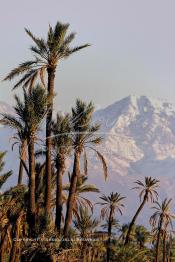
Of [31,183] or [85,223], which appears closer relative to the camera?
[31,183]

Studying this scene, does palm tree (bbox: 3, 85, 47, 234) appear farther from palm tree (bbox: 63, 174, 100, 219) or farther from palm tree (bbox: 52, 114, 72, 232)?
palm tree (bbox: 63, 174, 100, 219)

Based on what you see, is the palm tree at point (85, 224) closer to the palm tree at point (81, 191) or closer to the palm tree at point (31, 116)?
the palm tree at point (81, 191)

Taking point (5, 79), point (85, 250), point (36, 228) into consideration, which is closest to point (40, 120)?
point (5, 79)

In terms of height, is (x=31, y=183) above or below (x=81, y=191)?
below

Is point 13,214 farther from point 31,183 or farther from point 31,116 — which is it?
point 31,116

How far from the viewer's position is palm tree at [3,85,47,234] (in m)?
35.2

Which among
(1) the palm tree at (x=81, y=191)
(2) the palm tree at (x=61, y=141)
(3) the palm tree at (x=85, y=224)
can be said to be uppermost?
(2) the palm tree at (x=61, y=141)

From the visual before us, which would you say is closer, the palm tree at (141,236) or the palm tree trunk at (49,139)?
the palm tree trunk at (49,139)

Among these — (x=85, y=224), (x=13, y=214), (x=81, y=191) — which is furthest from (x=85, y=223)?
(x=81, y=191)

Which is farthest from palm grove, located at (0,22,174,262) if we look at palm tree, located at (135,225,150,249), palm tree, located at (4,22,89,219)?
palm tree, located at (135,225,150,249)

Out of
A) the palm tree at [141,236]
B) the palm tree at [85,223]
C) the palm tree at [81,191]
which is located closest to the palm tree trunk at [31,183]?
Result: the palm tree at [85,223]

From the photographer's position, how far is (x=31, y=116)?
35.1 m

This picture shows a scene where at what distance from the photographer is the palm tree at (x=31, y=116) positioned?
3525 cm

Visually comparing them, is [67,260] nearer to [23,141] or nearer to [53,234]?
[53,234]
